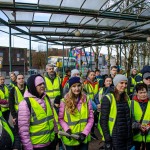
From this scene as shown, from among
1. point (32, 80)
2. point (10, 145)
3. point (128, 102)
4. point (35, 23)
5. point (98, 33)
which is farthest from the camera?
point (98, 33)

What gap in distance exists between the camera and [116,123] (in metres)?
3.39

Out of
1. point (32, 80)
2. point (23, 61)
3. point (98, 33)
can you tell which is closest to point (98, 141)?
point (32, 80)

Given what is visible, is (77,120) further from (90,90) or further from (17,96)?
(90,90)

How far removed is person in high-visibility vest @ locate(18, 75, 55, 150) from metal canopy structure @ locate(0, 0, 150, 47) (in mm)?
3764

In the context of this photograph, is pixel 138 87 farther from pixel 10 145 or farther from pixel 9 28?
pixel 9 28

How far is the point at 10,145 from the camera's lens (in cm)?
245

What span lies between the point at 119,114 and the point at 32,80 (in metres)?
1.27

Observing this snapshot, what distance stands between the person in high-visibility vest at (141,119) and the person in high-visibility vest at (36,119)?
123 cm

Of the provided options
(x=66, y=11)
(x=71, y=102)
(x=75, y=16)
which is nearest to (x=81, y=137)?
(x=71, y=102)

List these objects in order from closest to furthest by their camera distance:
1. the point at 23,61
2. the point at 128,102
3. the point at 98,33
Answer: the point at 128,102 < the point at 98,33 < the point at 23,61

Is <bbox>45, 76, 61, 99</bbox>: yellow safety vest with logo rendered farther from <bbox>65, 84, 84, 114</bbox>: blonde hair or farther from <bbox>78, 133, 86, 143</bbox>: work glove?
<bbox>78, 133, 86, 143</bbox>: work glove

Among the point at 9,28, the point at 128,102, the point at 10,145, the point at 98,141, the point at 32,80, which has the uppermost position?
the point at 9,28

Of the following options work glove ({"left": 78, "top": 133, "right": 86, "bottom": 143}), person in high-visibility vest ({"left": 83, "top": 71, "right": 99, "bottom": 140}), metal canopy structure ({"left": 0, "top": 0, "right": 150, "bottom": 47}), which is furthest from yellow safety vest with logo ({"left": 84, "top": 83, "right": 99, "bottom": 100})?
work glove ({"left": 78, "top": 133, "right": 86, "bottom": 143})

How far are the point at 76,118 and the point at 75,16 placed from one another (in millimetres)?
5854
